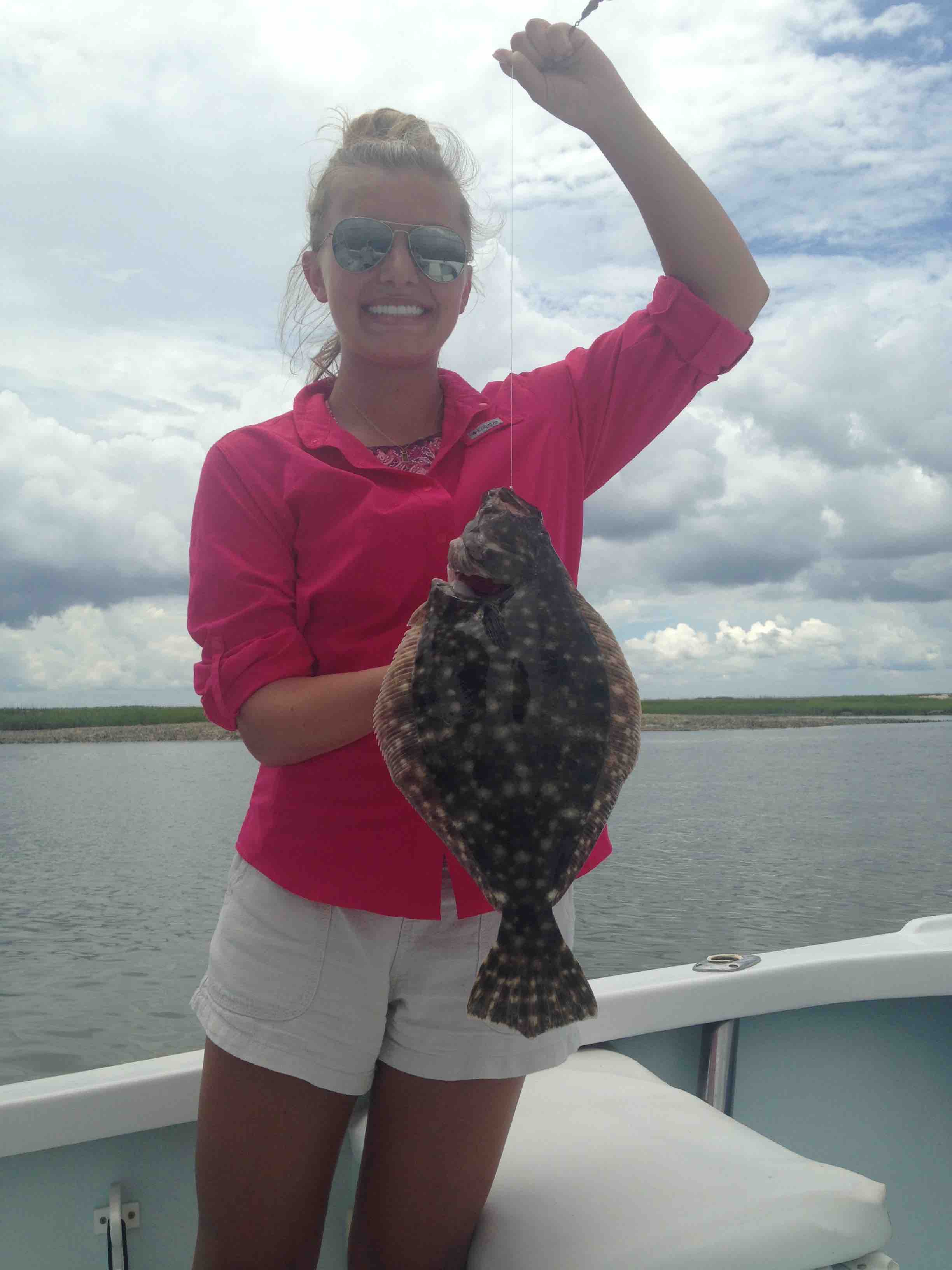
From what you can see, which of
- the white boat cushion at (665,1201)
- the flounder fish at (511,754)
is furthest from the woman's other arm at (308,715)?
the white boat cushion at (665,1201)

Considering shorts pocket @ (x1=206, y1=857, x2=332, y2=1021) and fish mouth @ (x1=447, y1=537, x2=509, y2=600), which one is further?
shorts pocket @ (x1=206, y1=857, x2=332, y2=1021)

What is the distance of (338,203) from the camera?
190cm

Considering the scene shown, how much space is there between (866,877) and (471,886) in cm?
3306

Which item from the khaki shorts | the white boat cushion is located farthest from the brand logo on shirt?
the white boat cushion

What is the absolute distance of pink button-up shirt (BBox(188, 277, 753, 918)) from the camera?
1674 millimetres

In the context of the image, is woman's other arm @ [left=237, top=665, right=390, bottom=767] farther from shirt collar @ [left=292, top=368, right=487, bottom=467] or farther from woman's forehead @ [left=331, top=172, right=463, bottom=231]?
woman's forehead @ [left=331, top=172, right=463, bottom=231]

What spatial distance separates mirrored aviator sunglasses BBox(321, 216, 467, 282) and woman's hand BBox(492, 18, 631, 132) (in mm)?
310

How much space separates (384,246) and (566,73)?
474mm

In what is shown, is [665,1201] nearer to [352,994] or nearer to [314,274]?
[352,994]

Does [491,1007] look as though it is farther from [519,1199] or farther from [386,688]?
[519,1199]

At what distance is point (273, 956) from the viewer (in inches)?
66.7

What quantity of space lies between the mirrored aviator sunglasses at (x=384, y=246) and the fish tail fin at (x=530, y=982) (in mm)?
1264

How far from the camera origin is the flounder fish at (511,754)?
129cm

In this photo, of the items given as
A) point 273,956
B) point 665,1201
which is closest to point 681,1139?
point 665,1201
